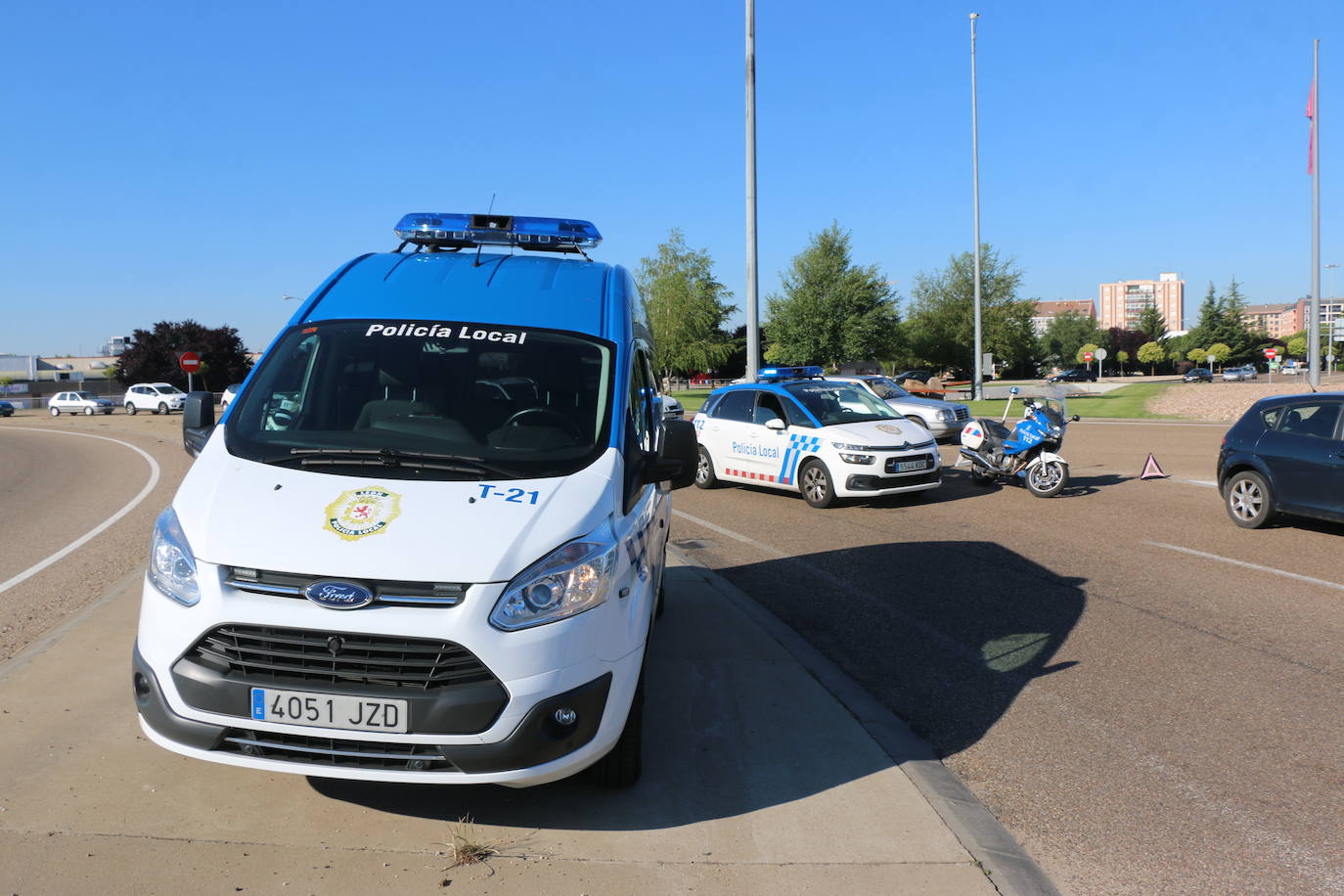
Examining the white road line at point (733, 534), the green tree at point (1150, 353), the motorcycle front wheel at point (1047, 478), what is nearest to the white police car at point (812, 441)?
the white road line at point (733, 534)

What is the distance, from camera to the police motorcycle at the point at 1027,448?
1359cm

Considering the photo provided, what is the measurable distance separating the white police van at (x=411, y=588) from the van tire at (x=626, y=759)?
0.01 metres

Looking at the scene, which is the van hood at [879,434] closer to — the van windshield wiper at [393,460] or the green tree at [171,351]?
the van windshield wiper at [393,460]

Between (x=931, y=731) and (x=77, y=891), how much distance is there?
3.63 metres

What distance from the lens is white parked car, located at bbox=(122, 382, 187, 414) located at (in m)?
59.2

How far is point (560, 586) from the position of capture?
3.58m

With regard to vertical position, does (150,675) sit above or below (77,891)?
above

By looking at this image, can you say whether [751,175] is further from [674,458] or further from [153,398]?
[153,398]

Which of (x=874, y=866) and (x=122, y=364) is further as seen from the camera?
(x=122, y=364)

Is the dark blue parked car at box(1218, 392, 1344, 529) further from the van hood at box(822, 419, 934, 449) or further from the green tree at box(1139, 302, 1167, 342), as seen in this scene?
the green tree at box(1139, 302, 1167, 342)

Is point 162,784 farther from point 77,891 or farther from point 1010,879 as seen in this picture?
point 1010,879

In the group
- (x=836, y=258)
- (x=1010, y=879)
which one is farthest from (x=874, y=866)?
(x=836, y=258)

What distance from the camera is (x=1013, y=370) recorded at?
11744 centimetres

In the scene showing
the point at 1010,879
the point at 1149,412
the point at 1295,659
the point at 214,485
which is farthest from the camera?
the point at 1149,412
